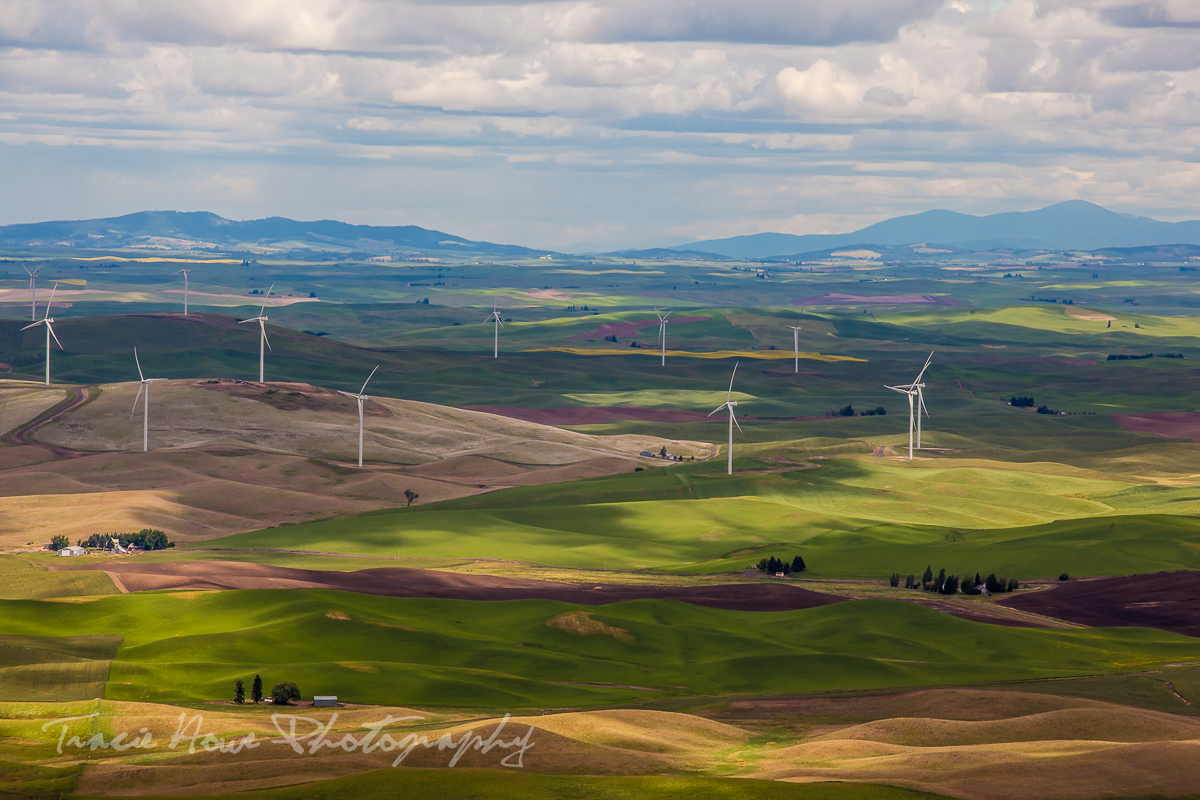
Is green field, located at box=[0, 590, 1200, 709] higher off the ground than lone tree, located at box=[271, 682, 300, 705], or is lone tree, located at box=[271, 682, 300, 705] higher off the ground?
lone tree, located at box=[271, 682, 300, 705]

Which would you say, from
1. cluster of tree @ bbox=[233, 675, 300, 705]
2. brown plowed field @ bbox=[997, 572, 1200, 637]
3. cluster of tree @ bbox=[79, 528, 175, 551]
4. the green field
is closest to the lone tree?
cluster of tree @ bbox=[233, 675, 300, 705]

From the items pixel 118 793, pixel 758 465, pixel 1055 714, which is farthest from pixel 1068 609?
pixel 118 793

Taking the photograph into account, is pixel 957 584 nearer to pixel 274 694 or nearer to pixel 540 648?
pixel 540 648

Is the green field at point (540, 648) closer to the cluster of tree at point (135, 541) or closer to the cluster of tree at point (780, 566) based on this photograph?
the cluster of tree at point (780, 566)

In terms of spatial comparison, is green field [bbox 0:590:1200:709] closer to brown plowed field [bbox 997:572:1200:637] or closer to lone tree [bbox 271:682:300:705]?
lone tree [bbox 271:682:300:705]

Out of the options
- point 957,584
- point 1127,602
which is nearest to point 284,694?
point 957,584

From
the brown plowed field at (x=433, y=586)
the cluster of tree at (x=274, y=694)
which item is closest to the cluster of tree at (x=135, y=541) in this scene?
the brown plowed field at (x=433, y=586)
